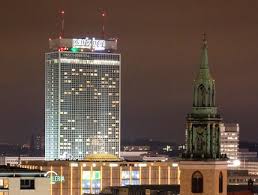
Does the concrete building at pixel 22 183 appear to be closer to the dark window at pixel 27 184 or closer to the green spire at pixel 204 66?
the dark window at pixel 27 184

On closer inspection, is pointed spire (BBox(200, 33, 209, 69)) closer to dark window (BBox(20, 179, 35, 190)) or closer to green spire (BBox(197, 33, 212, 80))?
→ green spire (BBox(197, 33, 212, 80))

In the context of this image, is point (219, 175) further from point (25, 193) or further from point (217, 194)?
point (25, 193)

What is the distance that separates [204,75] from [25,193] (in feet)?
135

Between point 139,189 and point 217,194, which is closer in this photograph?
point 217,194

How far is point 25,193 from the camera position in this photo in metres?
118

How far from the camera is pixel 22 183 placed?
118750mm

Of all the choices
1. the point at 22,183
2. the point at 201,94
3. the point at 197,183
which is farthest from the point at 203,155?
the point at 22,183

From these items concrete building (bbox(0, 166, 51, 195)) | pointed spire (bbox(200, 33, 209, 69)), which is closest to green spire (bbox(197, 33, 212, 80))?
pointed spire (bbox(200, 33, 209, 69))

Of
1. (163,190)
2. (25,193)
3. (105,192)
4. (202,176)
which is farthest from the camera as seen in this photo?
(105,192)

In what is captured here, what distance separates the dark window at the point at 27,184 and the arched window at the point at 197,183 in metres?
42.0

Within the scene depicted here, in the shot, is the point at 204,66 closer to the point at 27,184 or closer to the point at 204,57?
the point at 204,57

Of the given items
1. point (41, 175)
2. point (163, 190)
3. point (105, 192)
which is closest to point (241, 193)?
point (41, 175)

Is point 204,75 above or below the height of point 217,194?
above

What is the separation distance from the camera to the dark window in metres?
119
